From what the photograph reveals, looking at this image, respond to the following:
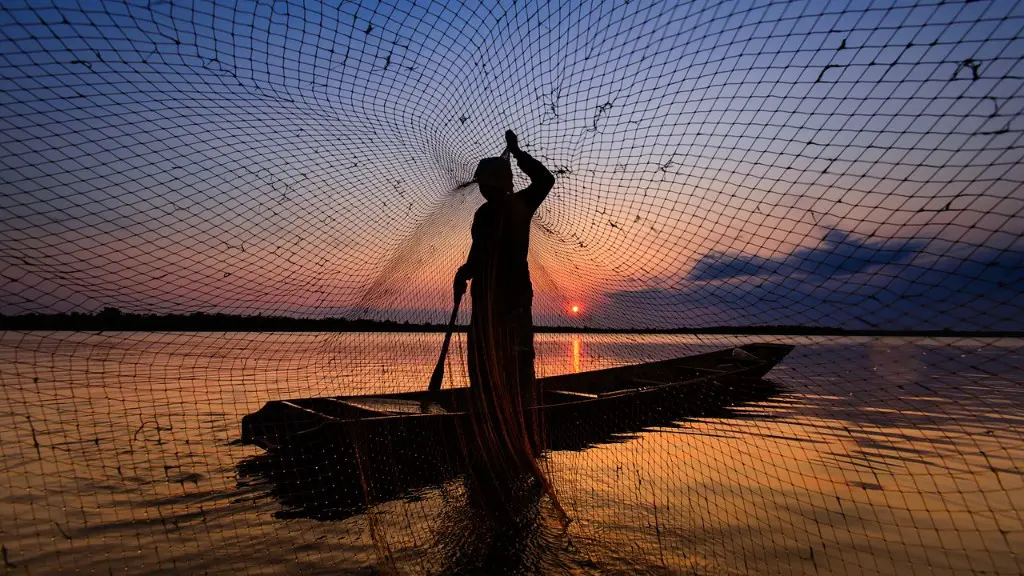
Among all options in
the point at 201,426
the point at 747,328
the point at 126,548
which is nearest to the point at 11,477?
the point at 126,548

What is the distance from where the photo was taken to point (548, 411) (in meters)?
6.37

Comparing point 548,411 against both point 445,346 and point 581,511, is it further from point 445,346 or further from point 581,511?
point 581,511

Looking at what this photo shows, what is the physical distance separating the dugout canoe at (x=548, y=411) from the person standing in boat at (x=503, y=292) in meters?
0.38

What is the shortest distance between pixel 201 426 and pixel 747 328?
29.0 feet

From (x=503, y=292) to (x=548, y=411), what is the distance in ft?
6.64

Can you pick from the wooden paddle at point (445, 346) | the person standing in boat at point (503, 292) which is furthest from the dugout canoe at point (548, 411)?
the person standing in boat at point (503, 292)

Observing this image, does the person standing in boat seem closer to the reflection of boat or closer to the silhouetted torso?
the silhouetted torso

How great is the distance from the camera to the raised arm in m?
5.05

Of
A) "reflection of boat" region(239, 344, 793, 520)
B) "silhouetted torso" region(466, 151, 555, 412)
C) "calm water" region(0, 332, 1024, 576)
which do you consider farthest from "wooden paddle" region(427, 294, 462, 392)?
"silhouetted torso" region(466, 151, 555, 412)

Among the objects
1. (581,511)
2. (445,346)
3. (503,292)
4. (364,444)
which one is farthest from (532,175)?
(581,511)

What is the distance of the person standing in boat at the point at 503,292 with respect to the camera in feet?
16.6

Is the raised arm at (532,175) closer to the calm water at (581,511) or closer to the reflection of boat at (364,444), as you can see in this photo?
the calm water at (581,511)

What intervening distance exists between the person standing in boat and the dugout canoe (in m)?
0.38

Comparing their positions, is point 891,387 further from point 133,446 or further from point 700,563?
point 133,446
